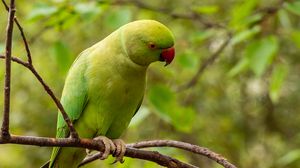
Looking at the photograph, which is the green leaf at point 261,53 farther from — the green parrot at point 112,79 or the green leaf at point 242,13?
the green parrot at point 112,79

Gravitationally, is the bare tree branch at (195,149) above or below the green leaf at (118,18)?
below

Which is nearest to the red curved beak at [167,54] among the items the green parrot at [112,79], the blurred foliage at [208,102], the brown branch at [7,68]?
the green parrot at [112,79]

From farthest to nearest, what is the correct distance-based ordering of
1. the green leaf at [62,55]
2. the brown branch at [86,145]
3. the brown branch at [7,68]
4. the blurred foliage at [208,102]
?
the blurred foliage at [208,102] < the green leaf at [62,55] < the brown branch at [86,145] < the brown branch at [7,68]

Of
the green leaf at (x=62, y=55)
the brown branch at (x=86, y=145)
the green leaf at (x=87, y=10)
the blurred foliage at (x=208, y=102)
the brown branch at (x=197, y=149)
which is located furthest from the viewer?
the blurred foliage at (x=208, y=102)

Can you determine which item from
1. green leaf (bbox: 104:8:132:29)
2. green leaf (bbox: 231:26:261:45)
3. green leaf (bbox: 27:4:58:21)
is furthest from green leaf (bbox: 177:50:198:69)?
green leaf (bbox: 27:4:58:21)

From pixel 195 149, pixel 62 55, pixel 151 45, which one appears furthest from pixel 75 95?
pixel 62 55

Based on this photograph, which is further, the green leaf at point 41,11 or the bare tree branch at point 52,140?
the green leaf at point 41,11

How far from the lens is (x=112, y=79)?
2.19m

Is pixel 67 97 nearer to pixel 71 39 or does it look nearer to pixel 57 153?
pixel 57 153

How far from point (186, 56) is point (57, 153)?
128 centimetres

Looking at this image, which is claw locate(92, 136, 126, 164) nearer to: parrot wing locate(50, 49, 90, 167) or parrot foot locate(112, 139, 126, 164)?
parrot foot locate(112, 139, 126, 164)

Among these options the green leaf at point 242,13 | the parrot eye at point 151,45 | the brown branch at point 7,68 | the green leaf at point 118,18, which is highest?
the green leaf at point 242,13

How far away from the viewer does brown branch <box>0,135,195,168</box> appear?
154cm

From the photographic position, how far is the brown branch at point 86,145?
1536 mm
